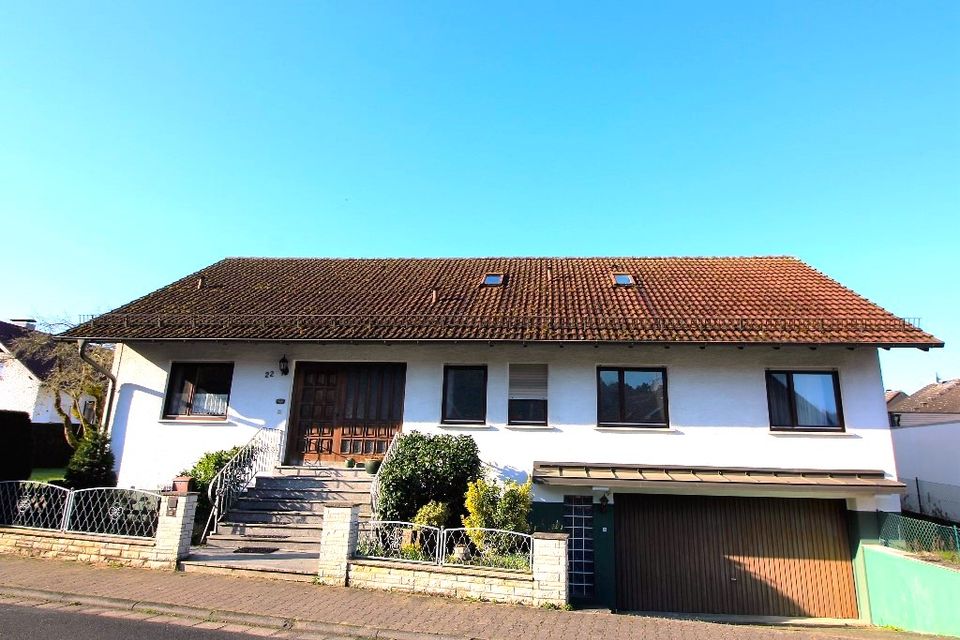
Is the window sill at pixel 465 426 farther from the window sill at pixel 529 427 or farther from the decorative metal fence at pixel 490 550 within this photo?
the decorative metal fence at pixel 490 550

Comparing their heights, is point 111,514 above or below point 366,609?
above

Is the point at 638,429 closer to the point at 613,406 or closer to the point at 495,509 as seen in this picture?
the point at 613,406

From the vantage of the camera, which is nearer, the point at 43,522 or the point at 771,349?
the point at 43,522

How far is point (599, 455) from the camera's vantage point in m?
11.2

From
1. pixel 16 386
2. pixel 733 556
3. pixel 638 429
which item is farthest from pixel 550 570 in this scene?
pixel 16 386

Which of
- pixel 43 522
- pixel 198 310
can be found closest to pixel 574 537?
pixel 43 522

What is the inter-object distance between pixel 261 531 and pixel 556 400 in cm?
658

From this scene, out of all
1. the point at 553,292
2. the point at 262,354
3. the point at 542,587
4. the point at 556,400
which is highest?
the point at 553,292

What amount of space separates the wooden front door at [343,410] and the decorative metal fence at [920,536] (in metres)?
10.3

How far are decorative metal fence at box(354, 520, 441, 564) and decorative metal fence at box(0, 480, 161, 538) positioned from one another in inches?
151

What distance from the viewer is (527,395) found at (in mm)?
11898

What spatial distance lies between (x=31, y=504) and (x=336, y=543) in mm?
6549

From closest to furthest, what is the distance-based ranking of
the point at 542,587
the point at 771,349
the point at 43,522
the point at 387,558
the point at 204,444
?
the point at 542,587 → the point at 387,558 → the point at 43,522 → the point at 771,349 → the point at 204,444

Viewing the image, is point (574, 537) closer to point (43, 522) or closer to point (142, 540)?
point (142, 540)
